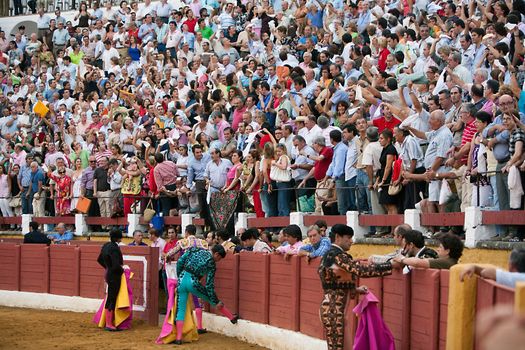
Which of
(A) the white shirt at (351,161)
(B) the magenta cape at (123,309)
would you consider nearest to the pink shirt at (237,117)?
(B) the magenta cape at (123,309)

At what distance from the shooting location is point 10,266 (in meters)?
19.7

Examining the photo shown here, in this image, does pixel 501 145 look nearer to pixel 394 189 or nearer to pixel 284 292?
pixel 394 189

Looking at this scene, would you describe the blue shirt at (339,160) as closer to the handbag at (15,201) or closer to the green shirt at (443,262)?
the green shirt at (443,262)

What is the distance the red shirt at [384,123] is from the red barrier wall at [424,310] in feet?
15.9

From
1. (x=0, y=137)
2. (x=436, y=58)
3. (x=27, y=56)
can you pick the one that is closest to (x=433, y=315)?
(x=436, y=58)

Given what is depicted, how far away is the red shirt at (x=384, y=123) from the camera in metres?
13.4

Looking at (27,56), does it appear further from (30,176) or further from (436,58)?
(436,58)

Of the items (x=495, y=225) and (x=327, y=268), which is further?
(x=495, y=225)

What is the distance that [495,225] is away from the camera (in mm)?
10625

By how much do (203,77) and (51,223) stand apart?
14.2 feet

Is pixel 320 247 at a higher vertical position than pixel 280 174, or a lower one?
lower

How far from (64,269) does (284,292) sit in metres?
6.93

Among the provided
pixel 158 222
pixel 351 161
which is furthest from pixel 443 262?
pixel 158 222

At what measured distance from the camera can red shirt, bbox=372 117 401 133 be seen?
1339 centimetres
